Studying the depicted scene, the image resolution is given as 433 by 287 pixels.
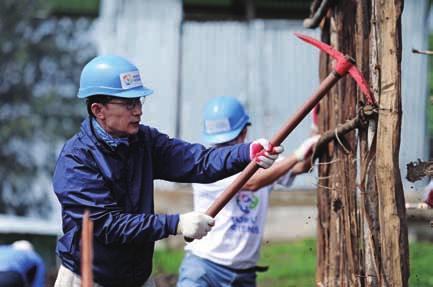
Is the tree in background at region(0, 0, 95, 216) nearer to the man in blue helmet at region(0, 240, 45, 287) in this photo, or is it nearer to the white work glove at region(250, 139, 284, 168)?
the white work glove at region(250, 139, 284, 168)

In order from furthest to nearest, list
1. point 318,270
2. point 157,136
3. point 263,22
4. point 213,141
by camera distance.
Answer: point 263,22 → point 213,141 → point 318,270 → point 157,136

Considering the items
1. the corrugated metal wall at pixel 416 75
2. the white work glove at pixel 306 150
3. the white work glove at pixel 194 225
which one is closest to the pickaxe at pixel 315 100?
the white work glove at pixel 194 225

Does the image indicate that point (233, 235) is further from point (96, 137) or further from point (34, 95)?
point (34, 95)

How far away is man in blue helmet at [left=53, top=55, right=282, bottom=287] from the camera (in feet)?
17.5

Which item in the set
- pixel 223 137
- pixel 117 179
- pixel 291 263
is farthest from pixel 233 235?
pixel 291 263

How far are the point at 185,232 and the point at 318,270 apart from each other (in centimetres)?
159

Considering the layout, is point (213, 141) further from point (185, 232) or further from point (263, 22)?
point (263, 22)

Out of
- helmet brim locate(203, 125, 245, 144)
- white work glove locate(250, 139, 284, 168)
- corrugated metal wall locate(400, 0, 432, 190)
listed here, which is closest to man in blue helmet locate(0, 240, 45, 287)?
white work glove locate(250, 139, 284, 168)

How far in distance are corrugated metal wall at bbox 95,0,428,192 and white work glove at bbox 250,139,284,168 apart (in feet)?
26.9

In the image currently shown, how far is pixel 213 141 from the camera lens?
7289mm

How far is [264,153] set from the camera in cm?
549

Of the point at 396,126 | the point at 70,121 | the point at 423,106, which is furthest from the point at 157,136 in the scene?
the point at 70,121

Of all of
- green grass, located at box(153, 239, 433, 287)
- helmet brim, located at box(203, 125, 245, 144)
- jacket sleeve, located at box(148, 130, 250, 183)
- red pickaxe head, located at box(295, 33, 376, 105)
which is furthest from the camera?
green grass, located at box(153, 239, 433, 287)

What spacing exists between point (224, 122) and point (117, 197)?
2.01 metres
